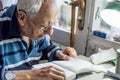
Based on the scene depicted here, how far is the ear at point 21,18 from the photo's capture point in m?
1.23

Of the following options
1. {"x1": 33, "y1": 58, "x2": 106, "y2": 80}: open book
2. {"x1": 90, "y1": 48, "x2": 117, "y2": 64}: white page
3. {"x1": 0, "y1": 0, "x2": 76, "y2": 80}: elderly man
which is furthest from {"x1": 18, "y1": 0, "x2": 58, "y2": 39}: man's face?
{"x1": 90, "y1": 48, "x2": 117, "y2": 64}: white page

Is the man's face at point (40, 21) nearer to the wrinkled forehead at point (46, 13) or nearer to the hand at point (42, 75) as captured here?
the wrinkled forehead at point (46, 13)

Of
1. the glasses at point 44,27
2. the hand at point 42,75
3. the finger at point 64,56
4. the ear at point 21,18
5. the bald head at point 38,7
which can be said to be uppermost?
the bald head at point 38,7

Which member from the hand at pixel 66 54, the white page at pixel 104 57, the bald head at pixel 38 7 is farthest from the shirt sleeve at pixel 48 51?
the bald head at pixel 38 7

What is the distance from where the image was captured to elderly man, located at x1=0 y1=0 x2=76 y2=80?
44.6 inches

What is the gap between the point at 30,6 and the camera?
1195mm

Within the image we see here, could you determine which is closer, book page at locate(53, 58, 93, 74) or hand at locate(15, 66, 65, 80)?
hand at locate(15, 66, 65, 80)

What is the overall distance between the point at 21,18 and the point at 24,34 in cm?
11

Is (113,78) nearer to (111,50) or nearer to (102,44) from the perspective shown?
(111,50)

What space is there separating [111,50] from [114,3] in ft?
1.16

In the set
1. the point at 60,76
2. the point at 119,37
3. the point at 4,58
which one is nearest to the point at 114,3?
the point at 119,37

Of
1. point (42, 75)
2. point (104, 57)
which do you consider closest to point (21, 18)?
point (42, 75)

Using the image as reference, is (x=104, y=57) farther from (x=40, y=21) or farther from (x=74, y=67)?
(x=40, y=21)

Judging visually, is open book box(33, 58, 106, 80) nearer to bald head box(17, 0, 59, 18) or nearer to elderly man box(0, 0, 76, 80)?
elderly man box(0, 0, 76, 80)
